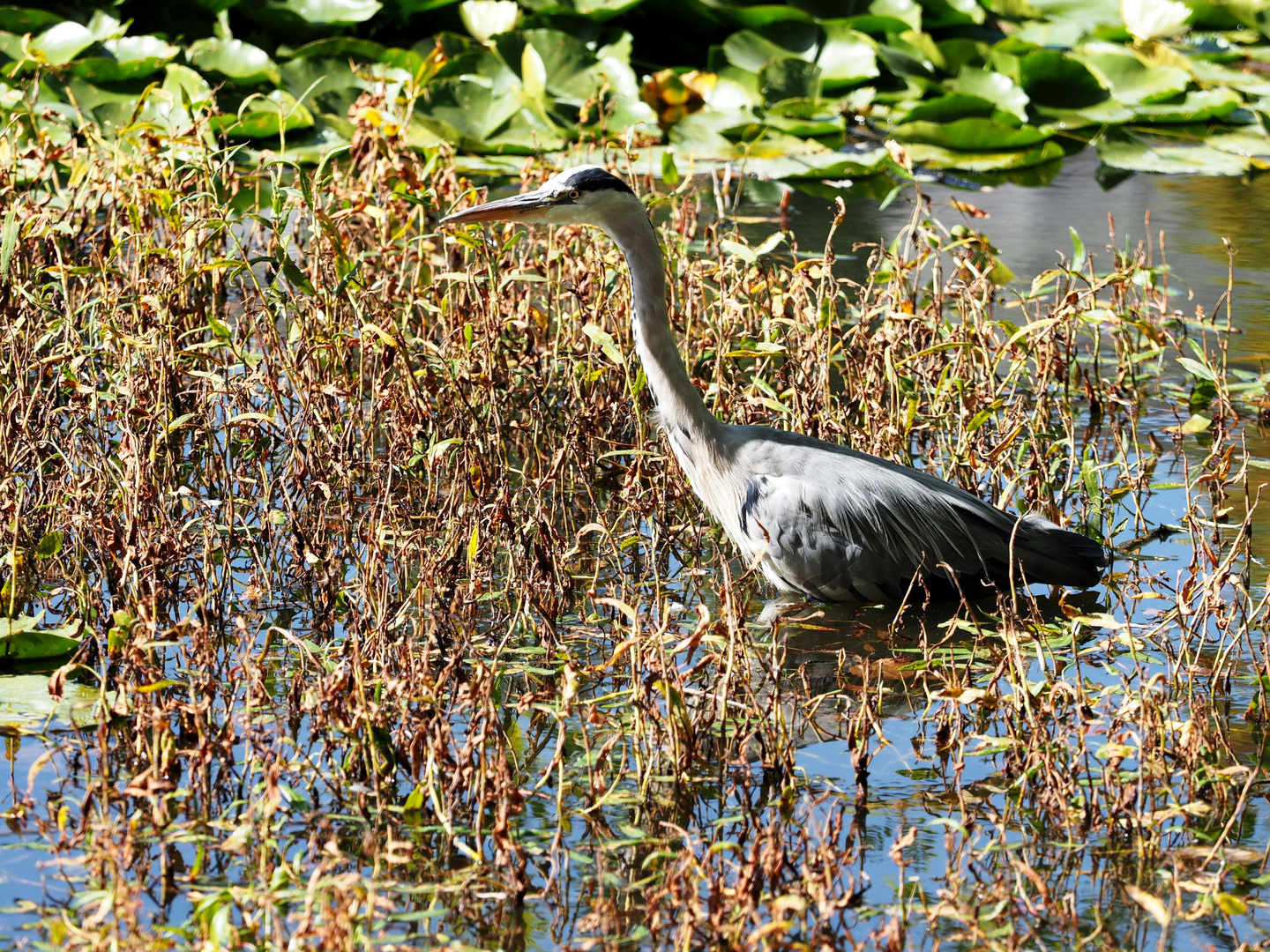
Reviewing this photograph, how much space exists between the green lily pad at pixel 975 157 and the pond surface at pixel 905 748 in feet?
2.72

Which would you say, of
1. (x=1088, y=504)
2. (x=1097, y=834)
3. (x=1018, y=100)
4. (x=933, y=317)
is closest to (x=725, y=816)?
(x=1097, y=834)

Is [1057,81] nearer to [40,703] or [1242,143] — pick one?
[1242,143]

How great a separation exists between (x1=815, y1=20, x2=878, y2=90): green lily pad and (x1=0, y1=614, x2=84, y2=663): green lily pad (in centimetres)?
673

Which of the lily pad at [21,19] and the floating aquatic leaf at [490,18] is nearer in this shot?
the lily pad at [21,19]

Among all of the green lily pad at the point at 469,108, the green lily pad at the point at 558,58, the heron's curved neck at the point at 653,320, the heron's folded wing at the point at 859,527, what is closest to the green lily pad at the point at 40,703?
the heron's curved neck at the point at 653,320

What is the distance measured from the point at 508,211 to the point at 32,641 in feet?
5.63

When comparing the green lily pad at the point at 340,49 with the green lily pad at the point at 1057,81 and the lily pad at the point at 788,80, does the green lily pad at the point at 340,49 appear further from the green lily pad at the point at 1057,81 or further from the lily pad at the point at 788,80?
the green lily pad at the point at 1057,81

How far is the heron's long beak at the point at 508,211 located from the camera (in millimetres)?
4133

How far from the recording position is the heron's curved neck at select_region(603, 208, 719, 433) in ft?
13.8

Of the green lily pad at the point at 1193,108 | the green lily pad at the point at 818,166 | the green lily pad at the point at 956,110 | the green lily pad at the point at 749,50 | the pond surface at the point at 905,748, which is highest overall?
the green lily pad at the point at 749,50

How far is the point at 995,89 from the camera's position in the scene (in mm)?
9031

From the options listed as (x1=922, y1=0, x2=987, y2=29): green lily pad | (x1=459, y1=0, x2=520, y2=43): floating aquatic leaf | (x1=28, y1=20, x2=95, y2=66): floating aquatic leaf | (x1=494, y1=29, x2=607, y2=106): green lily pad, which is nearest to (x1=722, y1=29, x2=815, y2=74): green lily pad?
(x1=494, y1=29, x2=607, y2=106): green lily pad

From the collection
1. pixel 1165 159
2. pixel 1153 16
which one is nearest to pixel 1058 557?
pixel 1165 159

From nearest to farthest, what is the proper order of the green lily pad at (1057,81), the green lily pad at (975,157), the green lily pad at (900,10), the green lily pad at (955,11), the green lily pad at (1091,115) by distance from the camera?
the green lily pad at (975,157)
the green lily pad at (1057,81)
the green lily pad at (1091,115)
the green lily pad at (900,10)
the green lily pad at (955,11)
